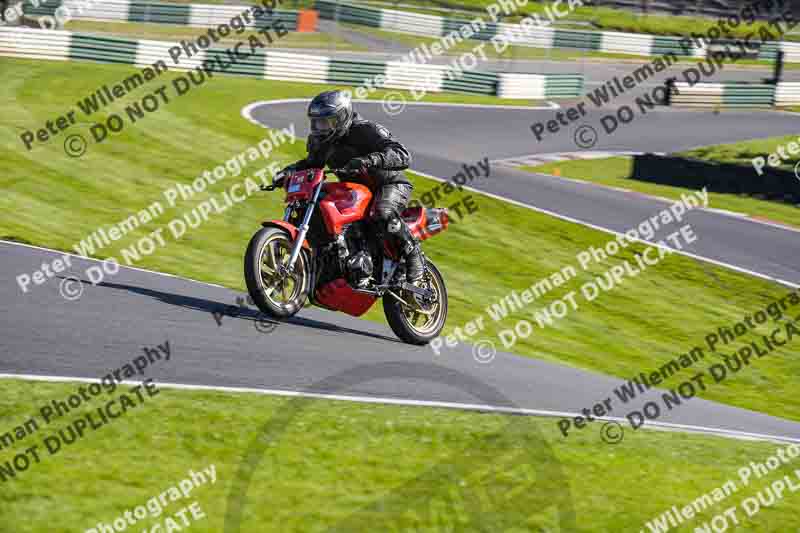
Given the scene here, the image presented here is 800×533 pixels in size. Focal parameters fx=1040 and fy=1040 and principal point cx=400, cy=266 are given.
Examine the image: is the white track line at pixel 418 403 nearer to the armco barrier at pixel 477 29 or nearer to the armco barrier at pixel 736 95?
the armco barrier at pixel 736 95

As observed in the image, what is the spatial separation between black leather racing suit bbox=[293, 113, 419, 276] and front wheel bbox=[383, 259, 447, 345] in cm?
51

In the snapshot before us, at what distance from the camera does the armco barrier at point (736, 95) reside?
1626 inches

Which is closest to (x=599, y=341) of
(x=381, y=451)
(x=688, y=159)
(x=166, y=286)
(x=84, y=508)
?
(x=166, y=286)

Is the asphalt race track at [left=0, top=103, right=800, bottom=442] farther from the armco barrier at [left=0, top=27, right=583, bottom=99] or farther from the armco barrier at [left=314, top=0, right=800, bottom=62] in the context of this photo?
the armco barrier at [left=314, top=0, right=800, bottom=62]

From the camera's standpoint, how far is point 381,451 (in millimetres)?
6496

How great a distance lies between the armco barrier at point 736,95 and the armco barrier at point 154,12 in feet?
54.9

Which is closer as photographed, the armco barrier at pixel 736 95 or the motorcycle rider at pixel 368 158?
the motorcycle rider at pixel 368 158

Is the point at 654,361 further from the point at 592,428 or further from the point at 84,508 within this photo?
the point at 84,508

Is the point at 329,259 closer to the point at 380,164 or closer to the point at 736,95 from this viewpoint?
the point at 380,164

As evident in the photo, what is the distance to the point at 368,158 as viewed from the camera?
9.68 meters

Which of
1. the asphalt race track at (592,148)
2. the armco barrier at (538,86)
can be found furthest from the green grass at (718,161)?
the armco barrier at (538,86)

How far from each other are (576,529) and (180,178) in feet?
49.9

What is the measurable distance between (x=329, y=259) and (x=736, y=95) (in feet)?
121

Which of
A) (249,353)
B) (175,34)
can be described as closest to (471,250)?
(249,353)
